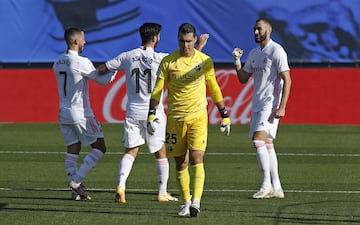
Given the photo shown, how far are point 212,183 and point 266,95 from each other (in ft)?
6.83

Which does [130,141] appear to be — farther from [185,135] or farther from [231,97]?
[231,97]

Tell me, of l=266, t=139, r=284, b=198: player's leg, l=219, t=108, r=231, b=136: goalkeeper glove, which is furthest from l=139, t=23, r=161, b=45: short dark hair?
l=266, t=139, r=284, b=198: player's leg

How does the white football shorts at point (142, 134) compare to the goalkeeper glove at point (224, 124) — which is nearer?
the goalkeeper glove at point (224, 124)

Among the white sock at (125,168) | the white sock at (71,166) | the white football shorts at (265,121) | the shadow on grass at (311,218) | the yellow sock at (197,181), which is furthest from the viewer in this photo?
the white football shorts at (265,121)

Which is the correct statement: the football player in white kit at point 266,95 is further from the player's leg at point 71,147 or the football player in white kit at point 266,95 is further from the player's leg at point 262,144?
the player's leg at point 71,147

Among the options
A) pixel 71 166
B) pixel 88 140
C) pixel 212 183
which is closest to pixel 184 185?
pixel 88 140

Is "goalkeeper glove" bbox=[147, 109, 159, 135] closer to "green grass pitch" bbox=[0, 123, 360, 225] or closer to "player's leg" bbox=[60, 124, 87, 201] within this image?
"green grass pitch" bbox=[0, 123, 360, 225]

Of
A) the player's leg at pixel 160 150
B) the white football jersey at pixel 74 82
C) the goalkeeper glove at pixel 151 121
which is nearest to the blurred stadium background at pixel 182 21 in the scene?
the player's leg at pixel 160 150

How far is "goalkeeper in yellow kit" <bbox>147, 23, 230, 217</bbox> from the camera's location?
11.5 metres

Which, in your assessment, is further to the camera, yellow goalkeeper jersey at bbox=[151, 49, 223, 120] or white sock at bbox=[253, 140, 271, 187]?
white sock at bbox=[253, 140, 271, 187]

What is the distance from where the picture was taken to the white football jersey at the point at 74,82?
13008 mm

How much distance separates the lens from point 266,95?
1339 centimetres

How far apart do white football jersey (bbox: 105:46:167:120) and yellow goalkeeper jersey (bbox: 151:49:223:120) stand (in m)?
1.23

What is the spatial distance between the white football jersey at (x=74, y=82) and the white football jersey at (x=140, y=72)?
23 cm
